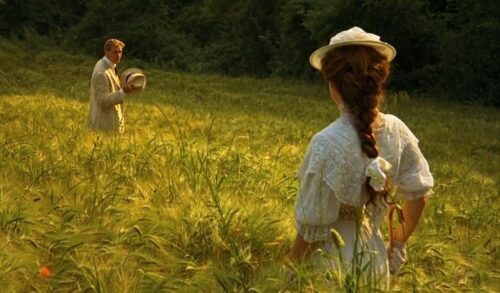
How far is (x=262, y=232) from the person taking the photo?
12.0 ft

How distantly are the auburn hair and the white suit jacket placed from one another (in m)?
5.56

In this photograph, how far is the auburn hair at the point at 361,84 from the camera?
106 inches

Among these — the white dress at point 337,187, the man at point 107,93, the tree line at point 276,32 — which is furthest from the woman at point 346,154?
the tree line at point 276,32

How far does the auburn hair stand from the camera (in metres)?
2.68

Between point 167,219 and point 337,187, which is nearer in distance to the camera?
point 337,187

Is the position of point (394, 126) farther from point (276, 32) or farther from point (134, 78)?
point (276, 32)

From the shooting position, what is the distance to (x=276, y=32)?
1361 inches

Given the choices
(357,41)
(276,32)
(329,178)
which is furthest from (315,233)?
(276,32)

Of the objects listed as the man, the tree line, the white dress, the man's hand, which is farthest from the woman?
the tree line

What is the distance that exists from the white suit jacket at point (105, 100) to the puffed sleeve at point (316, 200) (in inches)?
218

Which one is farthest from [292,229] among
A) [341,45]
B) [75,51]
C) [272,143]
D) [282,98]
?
[75,51]

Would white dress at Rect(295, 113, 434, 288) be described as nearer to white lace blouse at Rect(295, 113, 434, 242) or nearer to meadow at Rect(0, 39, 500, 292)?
white lace blouse at Rect(295, 113, 434, 242)

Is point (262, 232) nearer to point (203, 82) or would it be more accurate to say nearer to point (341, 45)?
point (341, 45)

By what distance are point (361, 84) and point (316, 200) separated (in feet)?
1.88
